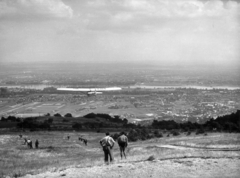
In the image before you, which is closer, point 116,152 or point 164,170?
point 164,170

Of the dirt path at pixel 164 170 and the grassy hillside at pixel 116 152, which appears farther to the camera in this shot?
the grassy hillside at pixel 116 152

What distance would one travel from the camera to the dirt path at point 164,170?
1231 centimetres

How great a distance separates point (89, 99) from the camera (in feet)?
391

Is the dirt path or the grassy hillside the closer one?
the dirt path

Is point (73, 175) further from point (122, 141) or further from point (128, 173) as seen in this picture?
point (122, 141)

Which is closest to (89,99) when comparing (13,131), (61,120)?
(61,120)

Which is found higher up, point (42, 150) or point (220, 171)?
point (220, 171)

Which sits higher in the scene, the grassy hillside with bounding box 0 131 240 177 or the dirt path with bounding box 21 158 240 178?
the dirt path with bounding box 21 158 240 178

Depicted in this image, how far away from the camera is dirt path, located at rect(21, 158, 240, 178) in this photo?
12.3m

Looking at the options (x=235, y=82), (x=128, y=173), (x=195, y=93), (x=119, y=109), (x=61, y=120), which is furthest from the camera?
(x=235, y=82)

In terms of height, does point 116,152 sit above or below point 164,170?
below

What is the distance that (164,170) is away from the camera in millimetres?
12945

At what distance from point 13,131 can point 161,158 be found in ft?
120

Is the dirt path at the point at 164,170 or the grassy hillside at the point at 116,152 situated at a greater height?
the dirt path at the point at 164,170
